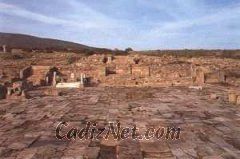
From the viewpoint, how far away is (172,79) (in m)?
24.6

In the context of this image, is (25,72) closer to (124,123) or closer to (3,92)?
(3,92)

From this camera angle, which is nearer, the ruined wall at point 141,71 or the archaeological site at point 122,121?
the archaeological site at point 122,121

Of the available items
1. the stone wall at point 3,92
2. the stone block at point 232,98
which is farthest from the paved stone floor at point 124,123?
the stone wall at point 3,92

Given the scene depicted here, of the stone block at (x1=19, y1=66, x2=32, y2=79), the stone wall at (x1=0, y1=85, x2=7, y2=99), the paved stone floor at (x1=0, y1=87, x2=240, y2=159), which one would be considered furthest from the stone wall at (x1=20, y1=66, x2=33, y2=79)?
the paved stone floor at (x1=0, y1=87, x2=240, y2=159)

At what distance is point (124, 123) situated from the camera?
10.2 meters

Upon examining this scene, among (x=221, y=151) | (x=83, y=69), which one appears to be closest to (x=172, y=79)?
(x=83, y=69)

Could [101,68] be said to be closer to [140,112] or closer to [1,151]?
[140,112]

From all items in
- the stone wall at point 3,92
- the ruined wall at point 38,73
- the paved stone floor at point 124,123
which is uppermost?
the ruined wall at point 38,73

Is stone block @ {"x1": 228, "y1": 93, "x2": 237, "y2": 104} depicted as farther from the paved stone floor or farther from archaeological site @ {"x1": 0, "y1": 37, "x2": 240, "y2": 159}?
the paved stone floor

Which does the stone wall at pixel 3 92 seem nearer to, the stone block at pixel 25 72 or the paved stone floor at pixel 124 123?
the paved stone floor at pixel 124 123

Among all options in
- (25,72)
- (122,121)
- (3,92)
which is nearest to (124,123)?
(122,121)

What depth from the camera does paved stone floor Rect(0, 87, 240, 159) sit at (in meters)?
7.39

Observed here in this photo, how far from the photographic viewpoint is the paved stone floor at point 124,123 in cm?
739

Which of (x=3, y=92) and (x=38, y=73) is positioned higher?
(x=38, y=73)
